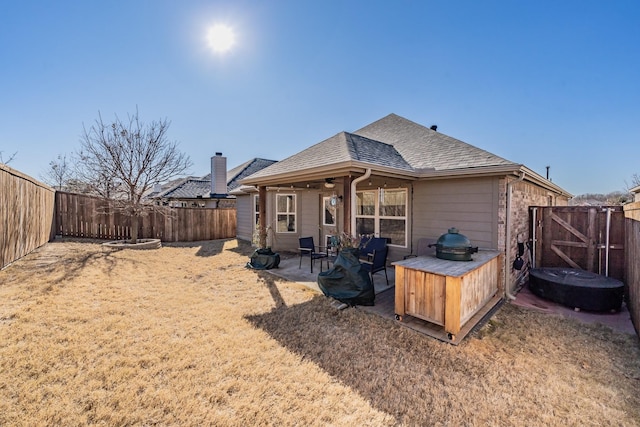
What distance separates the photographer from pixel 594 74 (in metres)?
8.98

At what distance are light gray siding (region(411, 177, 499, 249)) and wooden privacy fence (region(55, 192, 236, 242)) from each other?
33.2 feet

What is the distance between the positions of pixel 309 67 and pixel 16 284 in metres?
9.08

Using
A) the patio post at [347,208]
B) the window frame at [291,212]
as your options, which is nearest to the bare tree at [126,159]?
the window frame at [291,212]

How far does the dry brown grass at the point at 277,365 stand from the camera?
2.28m

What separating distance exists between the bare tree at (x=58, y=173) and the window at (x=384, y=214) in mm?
22047

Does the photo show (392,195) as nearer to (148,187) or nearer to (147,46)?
(147,46)

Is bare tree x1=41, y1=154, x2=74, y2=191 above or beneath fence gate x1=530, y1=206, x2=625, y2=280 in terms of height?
above

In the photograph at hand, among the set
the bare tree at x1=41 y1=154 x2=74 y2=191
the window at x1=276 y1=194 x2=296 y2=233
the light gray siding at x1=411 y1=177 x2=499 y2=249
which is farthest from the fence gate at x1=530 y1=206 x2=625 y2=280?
the bare tree at x1=41 y1=154 x2=74 y2=191

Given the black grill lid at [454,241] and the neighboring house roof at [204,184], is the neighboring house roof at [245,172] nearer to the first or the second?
the neighboring house roof at [204,184]

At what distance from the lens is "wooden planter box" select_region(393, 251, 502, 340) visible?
11.4 feet

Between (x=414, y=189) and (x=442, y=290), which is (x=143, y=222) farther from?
(x=442, y=290)

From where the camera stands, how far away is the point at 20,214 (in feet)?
18.4

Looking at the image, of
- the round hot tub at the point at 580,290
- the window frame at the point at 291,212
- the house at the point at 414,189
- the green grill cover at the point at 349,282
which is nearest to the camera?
the round hot tub at the point at 580,290

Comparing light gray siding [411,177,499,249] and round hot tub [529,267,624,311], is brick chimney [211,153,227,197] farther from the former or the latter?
round hot tub [529,267,624,311]
